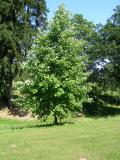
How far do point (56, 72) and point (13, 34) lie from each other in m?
24.4

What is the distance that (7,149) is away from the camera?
19188 mm

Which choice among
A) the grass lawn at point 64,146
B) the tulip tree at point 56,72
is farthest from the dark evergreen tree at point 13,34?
the grass lawn at point 64,146

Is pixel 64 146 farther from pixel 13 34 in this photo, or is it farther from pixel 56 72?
pixel 13 34

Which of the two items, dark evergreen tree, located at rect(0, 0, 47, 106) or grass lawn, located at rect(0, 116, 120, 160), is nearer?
grass lawn, located at rect(0, 116, 120, 160)

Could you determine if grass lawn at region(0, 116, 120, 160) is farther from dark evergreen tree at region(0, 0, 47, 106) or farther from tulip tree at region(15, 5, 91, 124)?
dark evergreen tree at region(0, 0, 47, 106)

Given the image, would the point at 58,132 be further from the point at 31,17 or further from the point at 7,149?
the point at 31,17

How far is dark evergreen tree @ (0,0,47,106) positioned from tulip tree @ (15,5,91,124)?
21935 millimetres

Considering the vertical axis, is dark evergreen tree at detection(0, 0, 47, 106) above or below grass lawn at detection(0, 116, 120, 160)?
above

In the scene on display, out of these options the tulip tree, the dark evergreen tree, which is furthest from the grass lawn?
the dark evergreen tree

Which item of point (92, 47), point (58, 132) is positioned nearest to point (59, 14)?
point (58, 132)

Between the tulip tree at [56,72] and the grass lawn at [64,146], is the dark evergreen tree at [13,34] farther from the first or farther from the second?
the grass lawn at [64,146]

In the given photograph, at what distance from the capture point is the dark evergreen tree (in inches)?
2103

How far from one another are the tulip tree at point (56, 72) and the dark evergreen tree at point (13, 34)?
72.0ft

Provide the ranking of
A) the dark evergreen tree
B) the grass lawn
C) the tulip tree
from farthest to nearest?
the dark evergreen tree
the tulip tree
the grass lawn
